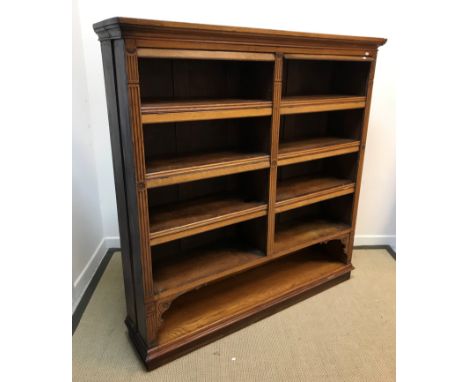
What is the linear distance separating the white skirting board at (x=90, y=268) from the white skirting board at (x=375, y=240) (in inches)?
67.1

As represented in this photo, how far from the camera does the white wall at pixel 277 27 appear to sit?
1783 millimetres

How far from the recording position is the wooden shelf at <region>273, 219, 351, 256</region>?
1816 millimetres

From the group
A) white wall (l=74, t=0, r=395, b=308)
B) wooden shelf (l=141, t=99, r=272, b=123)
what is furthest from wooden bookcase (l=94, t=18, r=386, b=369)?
white wall (l=74, t=0, r=395, b=308)

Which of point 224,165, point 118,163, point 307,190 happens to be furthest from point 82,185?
point 307,190

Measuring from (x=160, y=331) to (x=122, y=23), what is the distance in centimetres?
125

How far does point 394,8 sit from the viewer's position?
6.43 ft

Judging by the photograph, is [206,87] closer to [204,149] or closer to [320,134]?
[204,149]

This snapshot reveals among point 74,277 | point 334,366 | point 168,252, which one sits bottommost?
point 334,366

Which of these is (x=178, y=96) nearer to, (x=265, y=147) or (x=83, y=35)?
(x=265, y=147)

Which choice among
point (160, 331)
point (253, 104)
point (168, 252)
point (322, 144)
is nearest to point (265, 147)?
point (253, 104)

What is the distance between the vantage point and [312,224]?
2057mm

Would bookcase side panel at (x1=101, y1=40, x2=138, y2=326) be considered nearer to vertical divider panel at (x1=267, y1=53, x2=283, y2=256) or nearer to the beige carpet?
the beige carpet

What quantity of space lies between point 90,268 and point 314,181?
141 cm

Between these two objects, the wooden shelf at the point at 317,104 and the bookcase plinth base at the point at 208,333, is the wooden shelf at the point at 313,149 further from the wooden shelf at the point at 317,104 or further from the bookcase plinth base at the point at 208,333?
the bookcase plinth base at the point at 208,333
